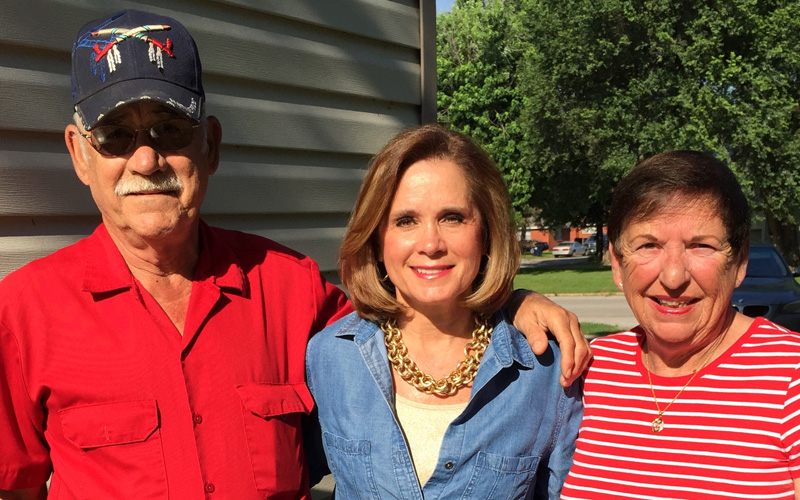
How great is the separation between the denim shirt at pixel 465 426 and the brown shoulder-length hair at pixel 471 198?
122 millimetres

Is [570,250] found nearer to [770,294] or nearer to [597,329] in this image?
[597,329]

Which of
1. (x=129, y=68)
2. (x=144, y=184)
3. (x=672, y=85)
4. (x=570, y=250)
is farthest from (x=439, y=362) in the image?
(x=570, y=250)

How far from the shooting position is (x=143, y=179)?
2.04m

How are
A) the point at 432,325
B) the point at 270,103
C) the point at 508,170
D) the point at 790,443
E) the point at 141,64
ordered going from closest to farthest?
the point at 790,443 < the point at 141,64 < the point at 432,325 < the point at 270,103 < the point at 508,170

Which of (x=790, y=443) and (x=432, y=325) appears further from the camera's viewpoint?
(x=432, y=325)

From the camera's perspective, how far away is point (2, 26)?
7.86ft

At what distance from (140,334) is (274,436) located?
47cm

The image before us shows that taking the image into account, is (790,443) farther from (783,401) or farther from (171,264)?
(171,264)

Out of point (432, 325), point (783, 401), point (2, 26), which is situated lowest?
point (783, 401)

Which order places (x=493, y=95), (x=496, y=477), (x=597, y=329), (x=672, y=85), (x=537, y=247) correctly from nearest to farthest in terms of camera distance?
1. (x=496, y=477)
2. (x=597, y=329)
3. (x=672, y=85)
4. (x=493, y=95)
5. (x=537, y=247)

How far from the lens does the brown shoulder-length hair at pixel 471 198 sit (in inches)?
90.2

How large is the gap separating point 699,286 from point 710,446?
16.6 inches

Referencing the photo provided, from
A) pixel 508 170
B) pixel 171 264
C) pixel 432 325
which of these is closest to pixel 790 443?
pixel 432 325

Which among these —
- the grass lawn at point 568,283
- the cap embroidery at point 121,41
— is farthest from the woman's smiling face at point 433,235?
the grass lawn at point 568,283
